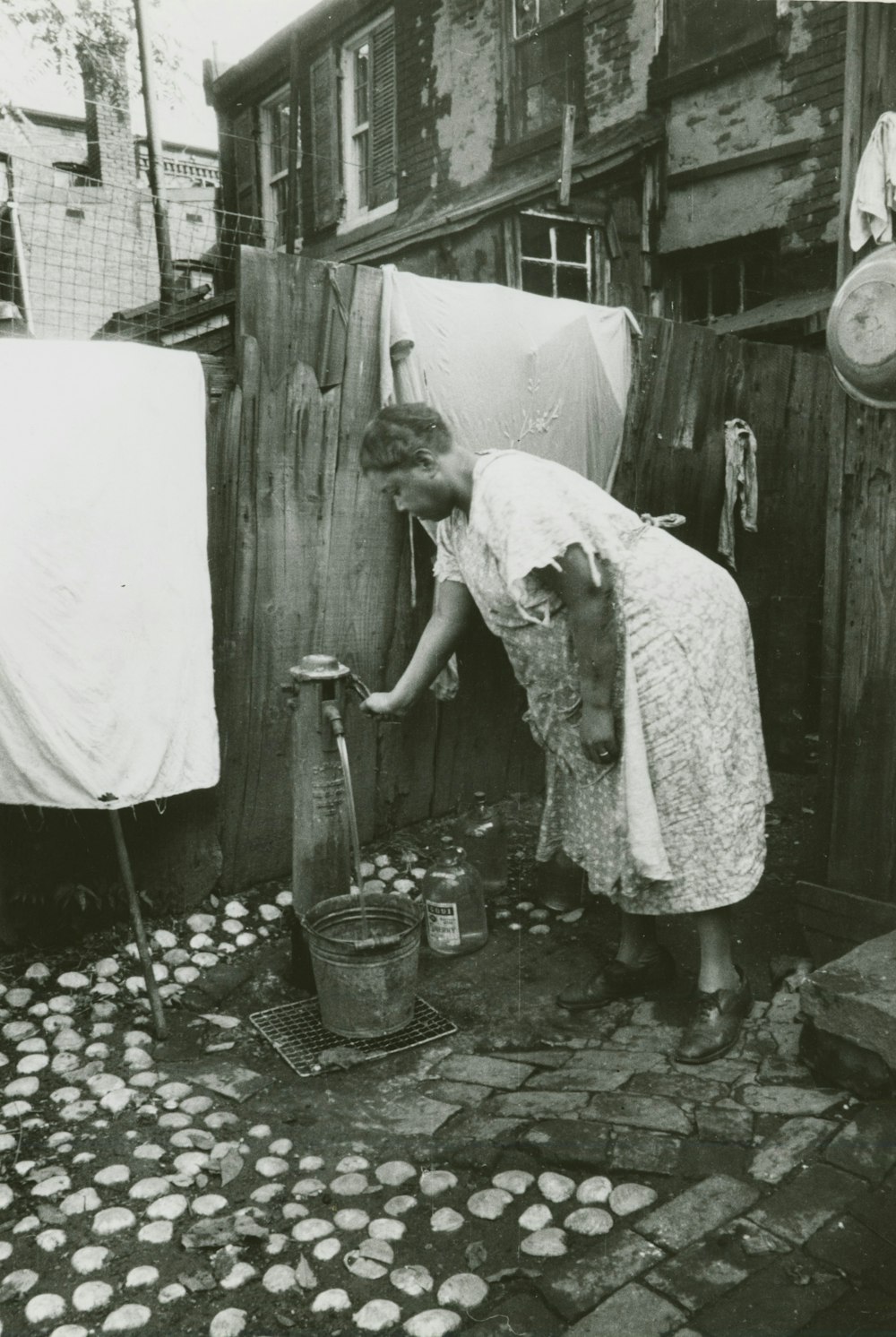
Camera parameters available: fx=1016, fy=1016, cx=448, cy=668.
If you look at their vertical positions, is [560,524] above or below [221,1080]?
above

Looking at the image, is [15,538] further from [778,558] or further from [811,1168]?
[778,558]

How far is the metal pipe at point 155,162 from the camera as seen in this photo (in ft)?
36.1

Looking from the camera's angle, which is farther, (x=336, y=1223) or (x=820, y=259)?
(x=820, y=259)

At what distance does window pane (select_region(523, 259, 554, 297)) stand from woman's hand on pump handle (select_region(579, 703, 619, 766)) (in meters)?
7.19

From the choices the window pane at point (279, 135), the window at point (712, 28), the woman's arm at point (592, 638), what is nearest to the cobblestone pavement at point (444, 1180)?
the woman's arm at point (592, 638)

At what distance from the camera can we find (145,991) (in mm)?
3584

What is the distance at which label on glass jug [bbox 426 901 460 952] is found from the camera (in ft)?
12.7

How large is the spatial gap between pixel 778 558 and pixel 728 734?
336 centimetres

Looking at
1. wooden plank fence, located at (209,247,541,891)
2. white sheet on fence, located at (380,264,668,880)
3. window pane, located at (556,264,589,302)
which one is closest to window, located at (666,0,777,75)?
window pane, located at (556,264,589,302)

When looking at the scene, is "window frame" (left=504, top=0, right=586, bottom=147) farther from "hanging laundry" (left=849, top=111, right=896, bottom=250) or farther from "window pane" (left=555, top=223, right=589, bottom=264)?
"hanging laundry" (left=849, top=111, right=896, bottom=250)

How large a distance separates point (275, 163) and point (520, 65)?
20.2 feet

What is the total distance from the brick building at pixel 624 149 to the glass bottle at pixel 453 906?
4528 mm

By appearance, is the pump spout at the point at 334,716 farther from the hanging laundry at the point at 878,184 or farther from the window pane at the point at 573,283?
the window pane at the point at 573,283

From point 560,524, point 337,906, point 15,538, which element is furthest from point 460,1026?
point 15,538
